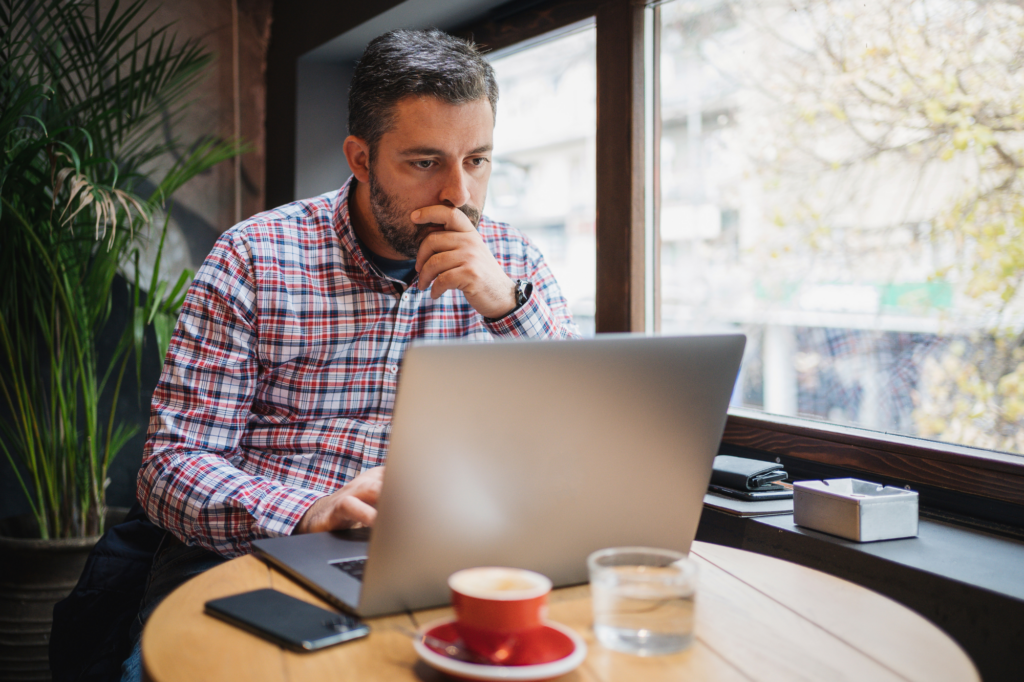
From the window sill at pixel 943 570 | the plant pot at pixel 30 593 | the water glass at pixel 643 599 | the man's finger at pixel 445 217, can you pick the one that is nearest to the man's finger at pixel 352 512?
the water glass at pixel 643 599

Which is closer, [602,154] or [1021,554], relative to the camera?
[1021,554]

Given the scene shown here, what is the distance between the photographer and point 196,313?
1.36 metres

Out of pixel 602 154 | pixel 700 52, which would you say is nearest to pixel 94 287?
pixel 602 154

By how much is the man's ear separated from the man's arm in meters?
0.27

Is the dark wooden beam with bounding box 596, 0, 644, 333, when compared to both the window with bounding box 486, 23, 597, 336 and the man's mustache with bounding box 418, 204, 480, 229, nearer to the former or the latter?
the window with bounding box 486, 23, 597, 336

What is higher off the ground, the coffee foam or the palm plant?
the palm plant

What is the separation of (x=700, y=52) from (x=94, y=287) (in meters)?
1.91

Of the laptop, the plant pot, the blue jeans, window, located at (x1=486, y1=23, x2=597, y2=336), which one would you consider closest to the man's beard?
the blue jeans

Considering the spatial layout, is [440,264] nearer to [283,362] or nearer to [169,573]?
[283,362]

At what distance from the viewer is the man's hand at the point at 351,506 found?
0.97m

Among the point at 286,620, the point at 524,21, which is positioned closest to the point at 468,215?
the point at 286,620

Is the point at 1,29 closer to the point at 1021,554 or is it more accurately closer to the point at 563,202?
the point at 563,202

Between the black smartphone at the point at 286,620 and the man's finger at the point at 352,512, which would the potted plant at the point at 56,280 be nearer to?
the man's finger at the point at 352,512

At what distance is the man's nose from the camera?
1416mm
